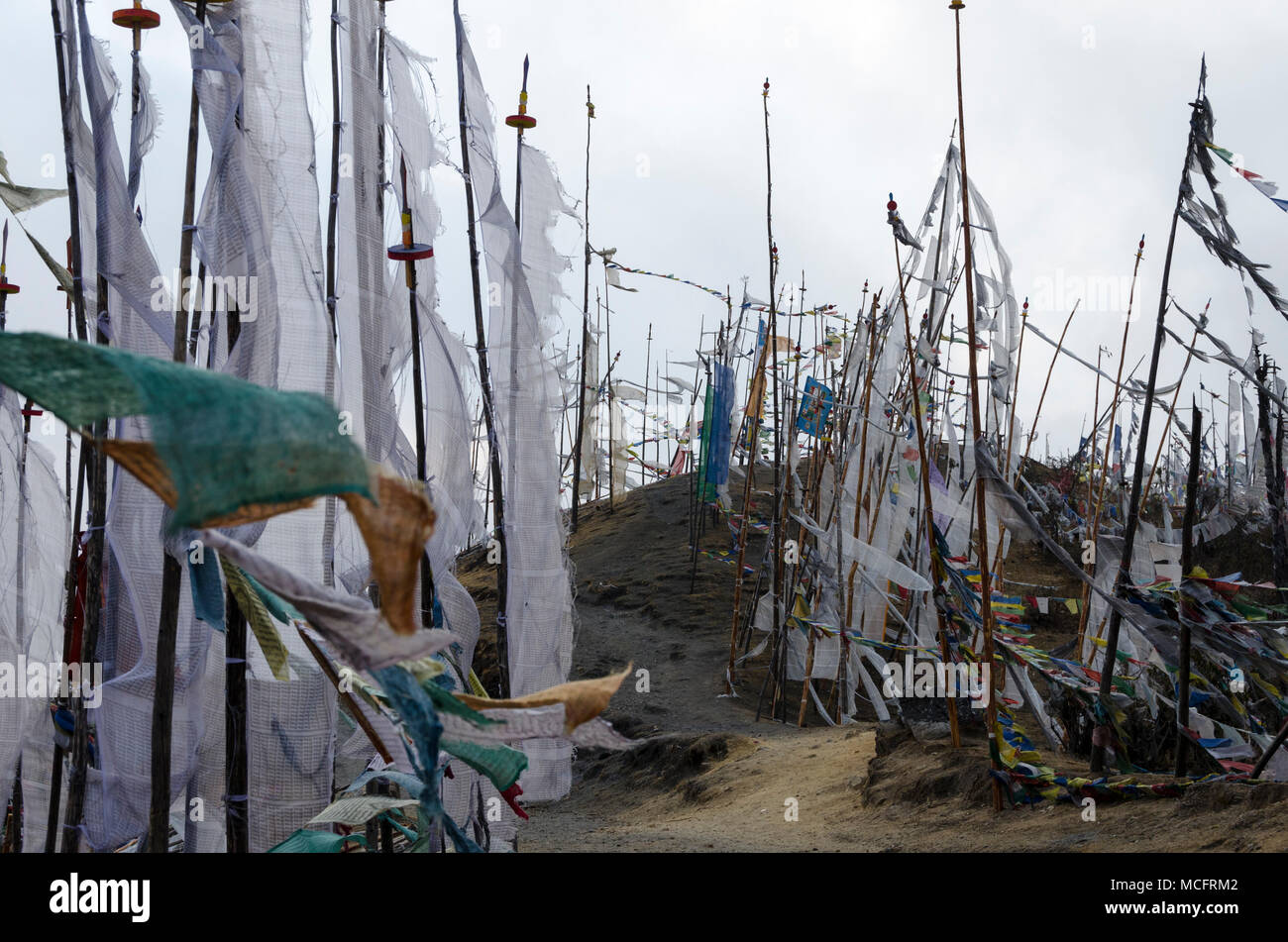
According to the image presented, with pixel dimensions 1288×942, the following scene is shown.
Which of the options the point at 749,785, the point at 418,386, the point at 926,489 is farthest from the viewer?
the point at 749,785

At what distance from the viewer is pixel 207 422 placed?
134 cm

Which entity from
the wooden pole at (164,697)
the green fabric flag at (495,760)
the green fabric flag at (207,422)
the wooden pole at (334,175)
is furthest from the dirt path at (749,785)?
the wooden pole at (334,175)

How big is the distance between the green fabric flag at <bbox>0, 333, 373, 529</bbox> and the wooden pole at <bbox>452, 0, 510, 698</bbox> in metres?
4.81

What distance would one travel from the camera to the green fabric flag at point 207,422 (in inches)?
51.4

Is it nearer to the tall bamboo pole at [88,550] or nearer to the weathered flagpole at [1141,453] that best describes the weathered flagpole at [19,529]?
the tall bamboo pole at [88,550]

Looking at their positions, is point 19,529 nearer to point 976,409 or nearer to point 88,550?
point 88,550

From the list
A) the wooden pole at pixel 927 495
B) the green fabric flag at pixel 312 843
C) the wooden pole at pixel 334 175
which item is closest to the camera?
the green fabric flag at pixel 312 843

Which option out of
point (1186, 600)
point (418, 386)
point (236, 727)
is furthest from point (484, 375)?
point (1186, 600)

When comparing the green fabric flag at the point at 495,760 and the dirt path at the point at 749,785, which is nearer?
the green fabric flag at the point at 495,760

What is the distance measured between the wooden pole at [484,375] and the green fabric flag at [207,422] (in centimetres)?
481

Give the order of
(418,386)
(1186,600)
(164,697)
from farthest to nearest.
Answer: (418,386) < (1186,600) < (164,697)

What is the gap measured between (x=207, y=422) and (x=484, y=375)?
497 centimetres

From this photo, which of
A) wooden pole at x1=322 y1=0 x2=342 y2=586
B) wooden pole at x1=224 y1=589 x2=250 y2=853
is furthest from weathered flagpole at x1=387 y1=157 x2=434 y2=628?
wooden pole at x1=224 y1=589 x2=250 y2=853
